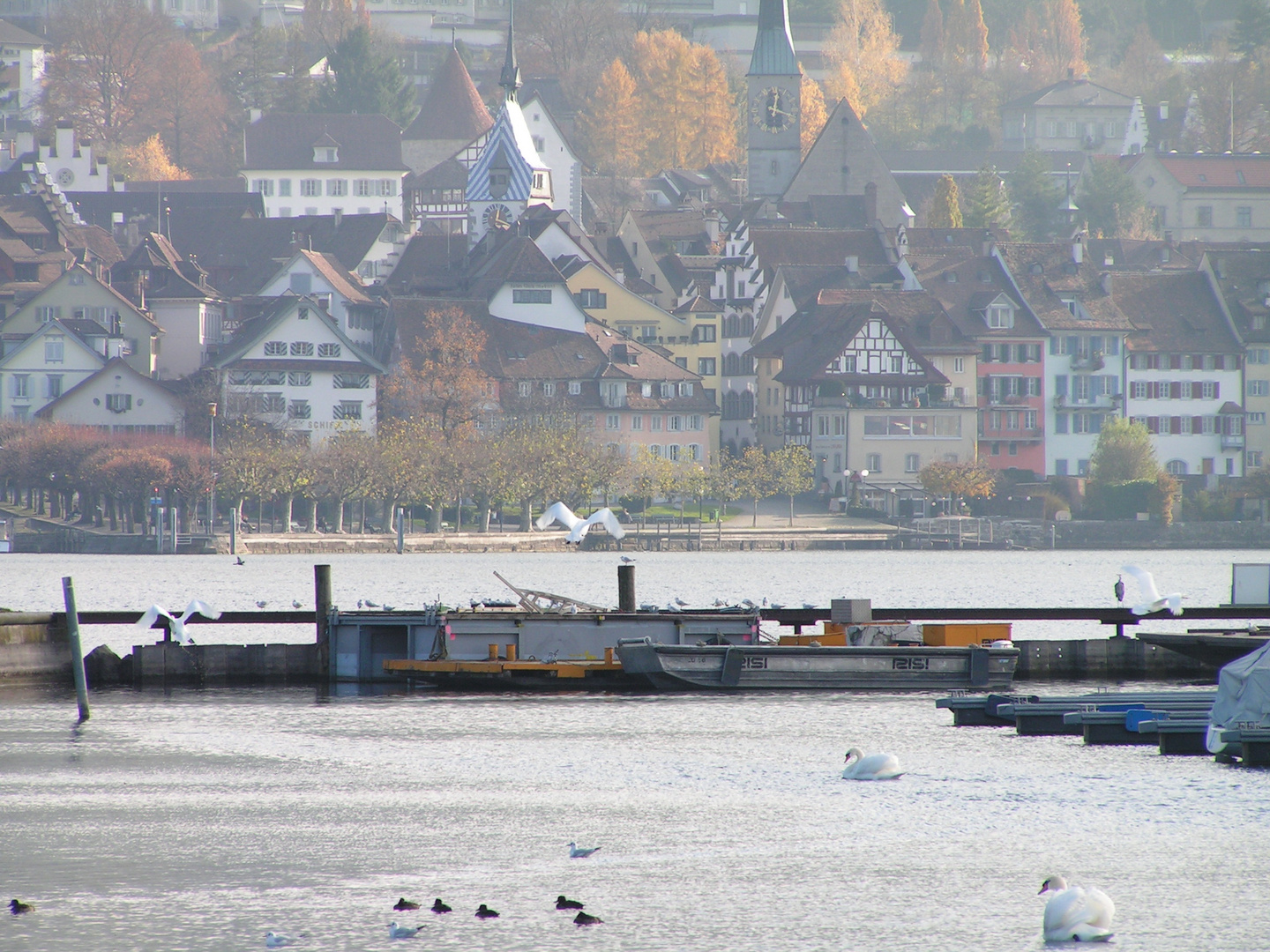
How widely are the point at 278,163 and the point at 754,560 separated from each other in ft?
283

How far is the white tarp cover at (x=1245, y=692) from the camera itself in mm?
33469

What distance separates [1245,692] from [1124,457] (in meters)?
103

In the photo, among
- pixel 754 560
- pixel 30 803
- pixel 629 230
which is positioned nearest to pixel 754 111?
pixel 629 230

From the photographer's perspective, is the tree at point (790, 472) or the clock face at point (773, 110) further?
the clock face at point (773, 110)

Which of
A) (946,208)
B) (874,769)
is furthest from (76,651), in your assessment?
(946,208)

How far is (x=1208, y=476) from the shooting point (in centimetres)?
14362

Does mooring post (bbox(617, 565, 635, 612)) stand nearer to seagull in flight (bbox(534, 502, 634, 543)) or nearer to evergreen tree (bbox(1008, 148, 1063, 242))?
seagull in flight (bbox(534, 502, 634, 543))

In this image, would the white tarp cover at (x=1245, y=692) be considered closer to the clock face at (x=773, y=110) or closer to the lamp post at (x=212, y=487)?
the lamp post at (x=212, y=487)

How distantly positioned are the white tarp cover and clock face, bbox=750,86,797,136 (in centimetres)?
16193

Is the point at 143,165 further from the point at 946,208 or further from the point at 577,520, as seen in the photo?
the point at 577,520

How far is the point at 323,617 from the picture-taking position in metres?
45.9

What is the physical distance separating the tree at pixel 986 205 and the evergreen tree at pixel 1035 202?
8.28m

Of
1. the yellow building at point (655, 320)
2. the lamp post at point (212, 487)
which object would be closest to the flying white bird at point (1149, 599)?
the lamp post at point (212, 487)

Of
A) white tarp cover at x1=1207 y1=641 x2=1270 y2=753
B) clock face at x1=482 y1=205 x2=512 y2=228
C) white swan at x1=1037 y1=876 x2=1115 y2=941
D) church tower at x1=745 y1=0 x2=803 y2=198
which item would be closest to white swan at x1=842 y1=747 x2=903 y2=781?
white tarp cover at x1=1207 y1=641 x2=1270 y2=753
